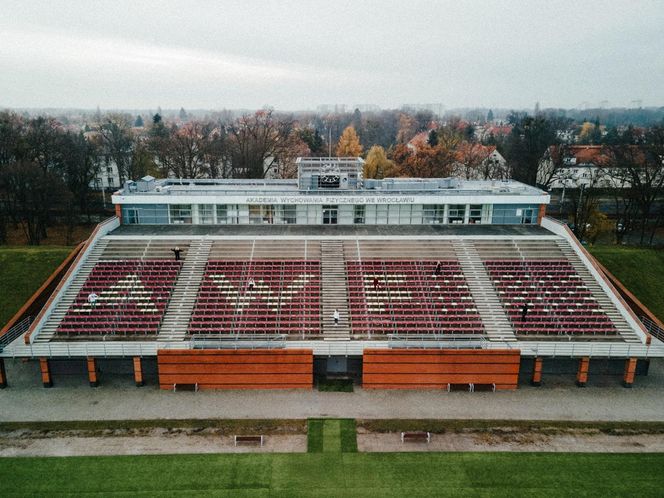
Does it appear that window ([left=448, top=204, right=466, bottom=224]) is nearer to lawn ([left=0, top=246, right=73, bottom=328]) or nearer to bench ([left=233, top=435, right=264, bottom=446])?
bench ([left=233, top=435, right=264, bottom=446])

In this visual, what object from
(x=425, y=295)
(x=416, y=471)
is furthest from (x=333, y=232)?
(x=416, y=471)

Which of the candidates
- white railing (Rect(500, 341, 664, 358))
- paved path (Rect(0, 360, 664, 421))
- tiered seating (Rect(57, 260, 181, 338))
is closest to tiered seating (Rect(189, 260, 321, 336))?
tiered seating (Rect(57, 260, 181, 338))

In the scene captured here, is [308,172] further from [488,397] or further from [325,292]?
[488,397]

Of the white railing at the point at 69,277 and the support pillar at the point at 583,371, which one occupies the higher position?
the white railing at the point at 69,277

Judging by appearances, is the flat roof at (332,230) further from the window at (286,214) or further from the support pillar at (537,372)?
the support pillar at (537,372)

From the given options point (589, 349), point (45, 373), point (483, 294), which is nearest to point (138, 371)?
point (45, 373)

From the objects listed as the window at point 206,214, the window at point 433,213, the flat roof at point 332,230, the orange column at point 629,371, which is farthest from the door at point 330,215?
the orange column at point 629,371
